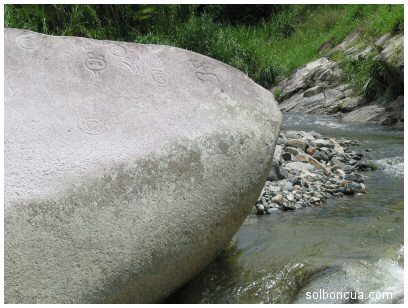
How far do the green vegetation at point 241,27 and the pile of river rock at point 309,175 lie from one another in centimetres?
568

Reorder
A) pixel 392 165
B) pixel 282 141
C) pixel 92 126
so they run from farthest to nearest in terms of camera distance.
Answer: pixel 282 141 → pixel 392 165 → pixel 92 126

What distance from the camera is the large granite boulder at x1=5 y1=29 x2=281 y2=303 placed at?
2.30 m

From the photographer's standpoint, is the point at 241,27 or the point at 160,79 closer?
the point at 160,79

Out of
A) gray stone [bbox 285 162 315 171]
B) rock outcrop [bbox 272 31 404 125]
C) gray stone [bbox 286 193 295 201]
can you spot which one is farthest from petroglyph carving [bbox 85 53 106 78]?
rock outcrop [bbox 272 31 404 125]

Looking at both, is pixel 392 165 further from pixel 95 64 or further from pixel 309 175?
pixel 95 64

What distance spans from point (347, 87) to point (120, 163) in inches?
487

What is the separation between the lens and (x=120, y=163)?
2449mm

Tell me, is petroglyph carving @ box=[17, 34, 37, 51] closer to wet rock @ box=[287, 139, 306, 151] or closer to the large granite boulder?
the large granite boulder

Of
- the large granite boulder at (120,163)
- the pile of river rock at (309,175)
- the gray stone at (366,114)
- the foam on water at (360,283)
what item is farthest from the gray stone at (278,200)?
the gray stone at (366,114)

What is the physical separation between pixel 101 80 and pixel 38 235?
93cm

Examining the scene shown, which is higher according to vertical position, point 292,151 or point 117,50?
point 117,50

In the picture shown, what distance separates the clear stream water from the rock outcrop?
6.46 meters

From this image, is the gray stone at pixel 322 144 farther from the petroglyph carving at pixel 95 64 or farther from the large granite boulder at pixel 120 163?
the petroglyph carving at pixel 95 64

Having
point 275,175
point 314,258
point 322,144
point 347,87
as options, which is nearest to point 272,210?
point 275,175
